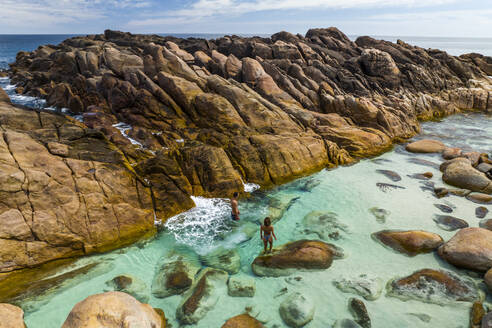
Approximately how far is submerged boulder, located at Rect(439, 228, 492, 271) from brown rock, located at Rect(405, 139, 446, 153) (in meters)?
14.7

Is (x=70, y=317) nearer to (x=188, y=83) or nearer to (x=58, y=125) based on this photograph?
(x=58, y=125)

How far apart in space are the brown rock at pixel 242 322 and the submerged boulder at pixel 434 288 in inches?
205

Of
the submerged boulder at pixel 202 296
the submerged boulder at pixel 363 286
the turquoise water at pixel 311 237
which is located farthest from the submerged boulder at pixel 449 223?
the submerged boulder at pixel 202 296

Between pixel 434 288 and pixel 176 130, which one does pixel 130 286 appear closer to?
pixel 434 288

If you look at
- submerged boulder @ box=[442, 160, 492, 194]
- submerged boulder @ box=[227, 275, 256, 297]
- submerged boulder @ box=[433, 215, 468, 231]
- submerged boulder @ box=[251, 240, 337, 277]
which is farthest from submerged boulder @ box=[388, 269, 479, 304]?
submerged boulder @ box=[442, 160, 492, 194]

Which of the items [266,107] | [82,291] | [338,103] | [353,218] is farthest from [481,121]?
[82,291]

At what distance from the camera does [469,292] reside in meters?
10.1

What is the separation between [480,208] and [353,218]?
A: 770cm

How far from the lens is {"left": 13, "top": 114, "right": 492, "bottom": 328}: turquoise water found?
9453mm

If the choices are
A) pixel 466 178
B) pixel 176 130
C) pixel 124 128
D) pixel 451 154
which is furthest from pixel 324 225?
pixel 124 128

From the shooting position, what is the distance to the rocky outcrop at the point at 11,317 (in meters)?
8.00

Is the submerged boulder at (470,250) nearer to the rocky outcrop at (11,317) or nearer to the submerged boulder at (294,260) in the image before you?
the submerged boulder at (294,260)

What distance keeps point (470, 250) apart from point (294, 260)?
23.7 feet

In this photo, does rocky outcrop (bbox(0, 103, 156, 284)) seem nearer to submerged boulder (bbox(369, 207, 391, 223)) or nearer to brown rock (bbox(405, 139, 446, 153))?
submerged boulder (bbox(369, 207, 391, 223))
